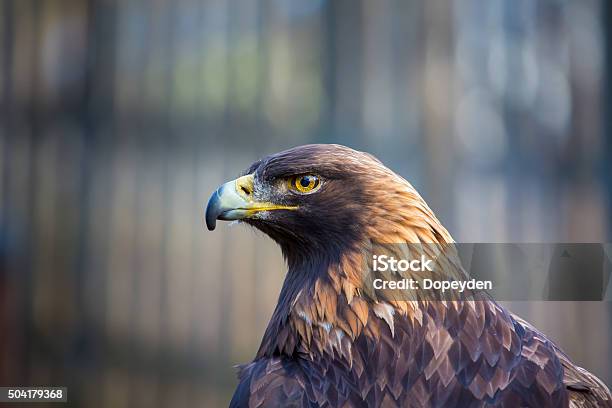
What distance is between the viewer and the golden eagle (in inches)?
30.6

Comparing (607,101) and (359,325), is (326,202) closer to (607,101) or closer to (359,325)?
(359,325)

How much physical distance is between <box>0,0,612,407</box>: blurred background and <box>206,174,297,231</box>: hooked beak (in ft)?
3.17

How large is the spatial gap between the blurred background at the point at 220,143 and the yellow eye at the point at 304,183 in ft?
3.12

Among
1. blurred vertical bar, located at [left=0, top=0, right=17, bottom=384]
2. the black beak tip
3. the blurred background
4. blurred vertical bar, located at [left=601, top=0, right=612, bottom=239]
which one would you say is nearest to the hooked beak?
the black beak tip

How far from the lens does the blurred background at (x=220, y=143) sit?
180 cm

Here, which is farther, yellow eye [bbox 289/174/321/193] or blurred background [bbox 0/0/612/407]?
blurred background [bbox 0/0/612/407]

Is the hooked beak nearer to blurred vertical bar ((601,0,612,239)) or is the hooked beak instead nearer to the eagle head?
the eagle head

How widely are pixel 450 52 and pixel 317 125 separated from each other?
1.51ft

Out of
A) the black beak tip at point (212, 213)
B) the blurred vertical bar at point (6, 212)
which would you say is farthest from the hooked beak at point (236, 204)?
the blurred vertical bar at point (6, 212)

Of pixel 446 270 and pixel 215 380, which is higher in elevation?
pixel 446 270

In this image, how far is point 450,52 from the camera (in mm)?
1835

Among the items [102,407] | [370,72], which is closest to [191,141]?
[370,72]

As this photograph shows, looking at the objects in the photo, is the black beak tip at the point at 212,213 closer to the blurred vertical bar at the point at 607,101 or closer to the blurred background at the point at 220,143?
the blurred background at the point at 220,143

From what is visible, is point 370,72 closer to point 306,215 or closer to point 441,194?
point 441,194
